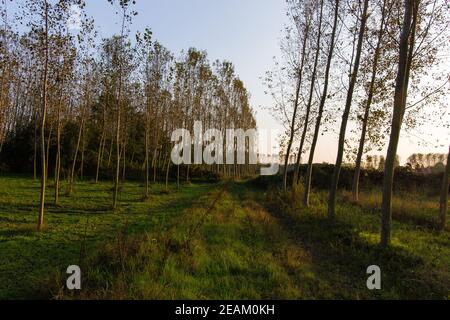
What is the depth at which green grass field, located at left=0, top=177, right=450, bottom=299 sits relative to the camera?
532 centimetres

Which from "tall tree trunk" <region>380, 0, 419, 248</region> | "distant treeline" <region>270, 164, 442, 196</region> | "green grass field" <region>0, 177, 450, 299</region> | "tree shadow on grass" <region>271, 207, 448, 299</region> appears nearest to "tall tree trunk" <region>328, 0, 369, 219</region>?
"green grass field" <region>0, 177, 450, 299</region>

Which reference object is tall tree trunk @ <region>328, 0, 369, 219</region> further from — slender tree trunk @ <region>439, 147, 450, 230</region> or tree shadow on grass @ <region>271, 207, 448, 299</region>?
slender tree trunk @ <region>439, 147, 450, 230</region>

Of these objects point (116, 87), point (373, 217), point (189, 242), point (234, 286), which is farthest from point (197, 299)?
point (116, 87)

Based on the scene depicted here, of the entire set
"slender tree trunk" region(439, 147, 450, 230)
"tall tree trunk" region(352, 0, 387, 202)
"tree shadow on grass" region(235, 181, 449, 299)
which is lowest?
"tree shadow on grass" region(235, 181, 449, 299)

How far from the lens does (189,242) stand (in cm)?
732

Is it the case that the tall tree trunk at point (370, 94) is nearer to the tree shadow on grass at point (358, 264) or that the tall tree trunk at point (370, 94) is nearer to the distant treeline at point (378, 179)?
the tree shadow on grass at point (358, 264)

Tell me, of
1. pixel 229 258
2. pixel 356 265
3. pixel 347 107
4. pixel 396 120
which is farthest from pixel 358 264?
pixel 347 107

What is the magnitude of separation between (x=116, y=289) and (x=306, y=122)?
54.9 ft

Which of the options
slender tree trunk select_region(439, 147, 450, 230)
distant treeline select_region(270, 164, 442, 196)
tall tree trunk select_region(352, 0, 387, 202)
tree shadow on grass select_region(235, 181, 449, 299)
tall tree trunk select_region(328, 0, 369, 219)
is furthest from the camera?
distant treeline select_region(270, 164, 442, 196)

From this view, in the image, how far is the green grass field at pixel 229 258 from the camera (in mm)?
5320

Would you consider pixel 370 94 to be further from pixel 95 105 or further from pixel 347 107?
pixel 95 105

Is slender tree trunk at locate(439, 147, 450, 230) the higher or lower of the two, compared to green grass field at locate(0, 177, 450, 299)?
higher

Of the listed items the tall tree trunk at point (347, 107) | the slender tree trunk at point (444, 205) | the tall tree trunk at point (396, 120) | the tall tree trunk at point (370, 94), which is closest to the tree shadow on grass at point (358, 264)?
the tall tree trunk at point (396, 120)

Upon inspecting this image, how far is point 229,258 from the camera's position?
6926 millimetres
